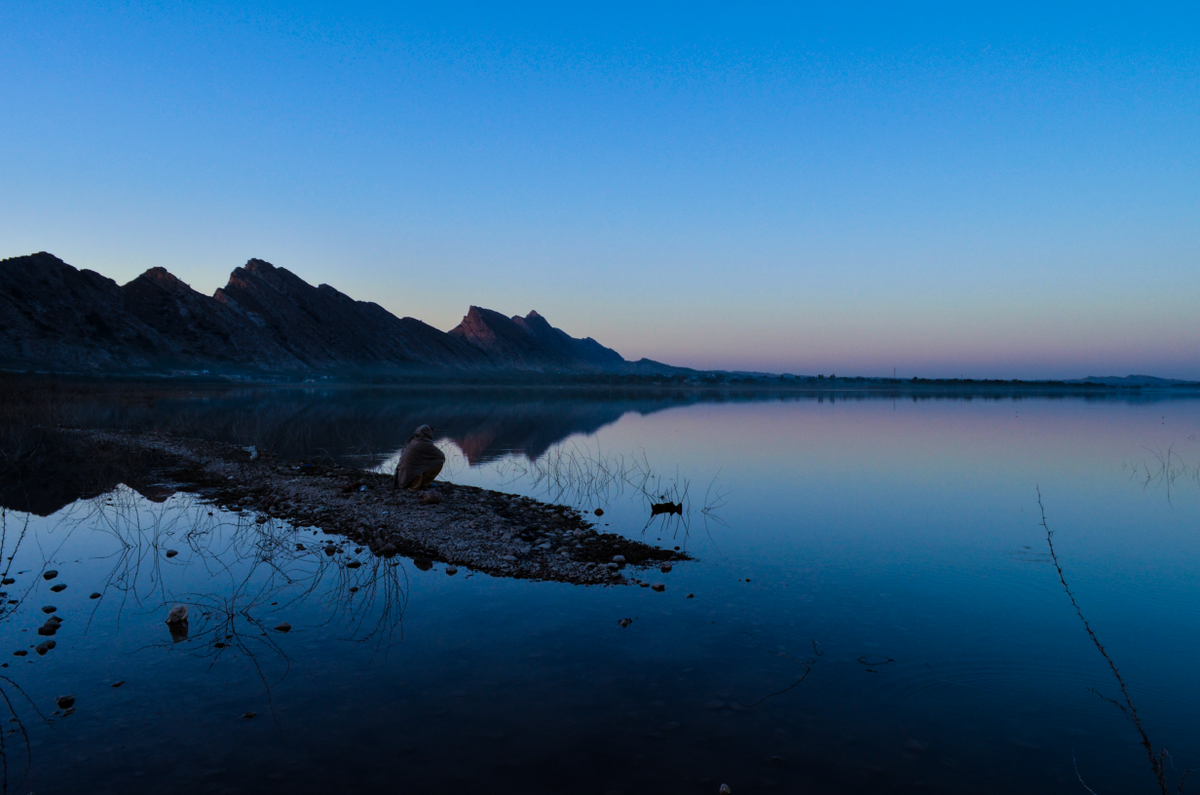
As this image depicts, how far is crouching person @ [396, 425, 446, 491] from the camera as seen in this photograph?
14.0m

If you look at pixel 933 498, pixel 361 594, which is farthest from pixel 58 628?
pixel 933 498

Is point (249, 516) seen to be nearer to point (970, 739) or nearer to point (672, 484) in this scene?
point (672, 484)

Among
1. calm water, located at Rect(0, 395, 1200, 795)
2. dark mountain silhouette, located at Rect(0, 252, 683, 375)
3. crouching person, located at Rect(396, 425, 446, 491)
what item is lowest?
calm water, located at Rect(0, 395, 1200, 795)

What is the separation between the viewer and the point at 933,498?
15.6m

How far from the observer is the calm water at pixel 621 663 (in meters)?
4.70

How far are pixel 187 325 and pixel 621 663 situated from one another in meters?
144

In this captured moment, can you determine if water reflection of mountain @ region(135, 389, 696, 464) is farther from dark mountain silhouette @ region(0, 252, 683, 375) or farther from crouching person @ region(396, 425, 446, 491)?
dark mountain silhouette @ region(0, 252, 683, 375)

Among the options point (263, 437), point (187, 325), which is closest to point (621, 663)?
point (263, 437)

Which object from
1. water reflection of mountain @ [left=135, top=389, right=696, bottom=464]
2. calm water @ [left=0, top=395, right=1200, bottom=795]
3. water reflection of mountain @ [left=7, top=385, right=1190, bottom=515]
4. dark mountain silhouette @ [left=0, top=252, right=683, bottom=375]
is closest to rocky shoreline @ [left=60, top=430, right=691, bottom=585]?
calm water @ [left=0, top=395, right=1200, bottom=795]

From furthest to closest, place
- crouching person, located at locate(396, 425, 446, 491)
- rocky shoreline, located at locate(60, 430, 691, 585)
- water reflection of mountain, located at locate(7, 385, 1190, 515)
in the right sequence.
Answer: water reflection of mountain, located at locate(7, 385, 1190, 515) → crouching person, located at locate(396, 425, 446, 491) → rocky shoreline, located at locate(60, 430, 691, 585)

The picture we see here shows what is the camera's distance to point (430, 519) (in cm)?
1149

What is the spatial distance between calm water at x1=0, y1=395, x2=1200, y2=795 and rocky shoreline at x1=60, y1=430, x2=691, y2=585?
1.93 ft

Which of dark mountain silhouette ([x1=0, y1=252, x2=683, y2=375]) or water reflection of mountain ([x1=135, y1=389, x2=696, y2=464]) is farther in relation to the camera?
dark mountain silhouette ([x1=0, y1=252, x2=683, y2=375])

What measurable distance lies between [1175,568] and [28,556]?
56.7 feet
